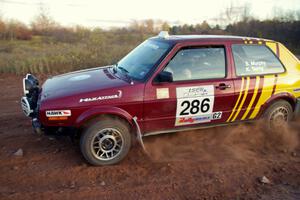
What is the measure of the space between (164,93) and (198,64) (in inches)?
28.6

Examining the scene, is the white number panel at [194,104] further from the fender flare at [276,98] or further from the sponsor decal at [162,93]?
the fender flare at [276,98]

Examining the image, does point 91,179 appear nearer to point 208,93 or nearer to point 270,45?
point 208,93

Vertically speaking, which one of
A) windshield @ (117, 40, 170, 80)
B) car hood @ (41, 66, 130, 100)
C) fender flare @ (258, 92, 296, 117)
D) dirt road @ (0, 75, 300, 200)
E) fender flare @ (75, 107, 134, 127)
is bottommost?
dirt road @ (0, 75, 300, 200)

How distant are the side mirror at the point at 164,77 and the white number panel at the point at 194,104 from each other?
0.72 feet

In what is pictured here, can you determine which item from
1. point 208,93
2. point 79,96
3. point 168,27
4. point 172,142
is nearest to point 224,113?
point 208,93

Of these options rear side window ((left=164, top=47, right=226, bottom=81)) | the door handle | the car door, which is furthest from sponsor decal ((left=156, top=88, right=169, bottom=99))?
the door handle

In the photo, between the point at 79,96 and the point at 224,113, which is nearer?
the point at 79,96

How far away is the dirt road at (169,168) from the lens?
3895 millimetres

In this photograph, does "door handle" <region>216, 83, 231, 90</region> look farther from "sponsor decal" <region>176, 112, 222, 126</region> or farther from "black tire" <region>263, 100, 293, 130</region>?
"black tire" <region>263, 100, 293, 130</region>

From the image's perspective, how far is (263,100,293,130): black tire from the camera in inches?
213

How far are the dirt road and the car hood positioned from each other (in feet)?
3.23

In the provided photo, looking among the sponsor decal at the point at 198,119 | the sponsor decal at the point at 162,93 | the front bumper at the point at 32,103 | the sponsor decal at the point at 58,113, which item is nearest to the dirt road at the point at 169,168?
the sponsor decal at the point at 198,119

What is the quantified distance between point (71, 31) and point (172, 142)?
97.9 ft

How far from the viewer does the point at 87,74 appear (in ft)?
16.9
